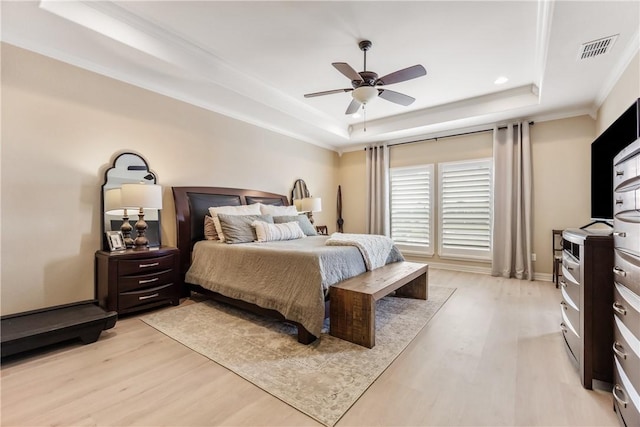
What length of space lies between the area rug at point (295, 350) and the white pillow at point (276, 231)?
3.08 feet

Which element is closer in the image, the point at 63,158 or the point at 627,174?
the point at 627,174

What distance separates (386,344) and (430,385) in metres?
0.56

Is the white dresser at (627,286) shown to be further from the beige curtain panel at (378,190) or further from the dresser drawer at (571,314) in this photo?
the beige curtain panel at (378,190)

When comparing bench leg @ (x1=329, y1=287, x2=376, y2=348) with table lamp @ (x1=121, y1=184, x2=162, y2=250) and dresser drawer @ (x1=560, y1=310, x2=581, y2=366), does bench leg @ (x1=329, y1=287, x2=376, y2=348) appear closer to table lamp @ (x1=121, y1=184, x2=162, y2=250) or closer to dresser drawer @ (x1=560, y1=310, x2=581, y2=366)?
dresser drawer @ (x1=560, y1=310, x2=581, y2=366)

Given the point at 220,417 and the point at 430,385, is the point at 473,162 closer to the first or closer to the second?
the point at 430,385

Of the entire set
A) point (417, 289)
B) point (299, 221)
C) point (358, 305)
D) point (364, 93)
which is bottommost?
point (417, 289)

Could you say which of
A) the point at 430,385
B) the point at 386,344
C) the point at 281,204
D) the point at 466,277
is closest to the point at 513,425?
the point at 430,385

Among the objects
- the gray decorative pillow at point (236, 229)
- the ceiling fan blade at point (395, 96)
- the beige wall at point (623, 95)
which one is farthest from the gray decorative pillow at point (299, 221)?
the beige wall at point (623, 95)

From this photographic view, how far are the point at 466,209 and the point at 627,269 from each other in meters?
3.90

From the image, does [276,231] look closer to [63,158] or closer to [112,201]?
[112,201]

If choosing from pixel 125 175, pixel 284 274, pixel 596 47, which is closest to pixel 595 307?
pixel 284 274

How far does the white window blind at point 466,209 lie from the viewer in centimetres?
490

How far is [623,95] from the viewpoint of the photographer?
290 centimetres

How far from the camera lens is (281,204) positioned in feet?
16.5
